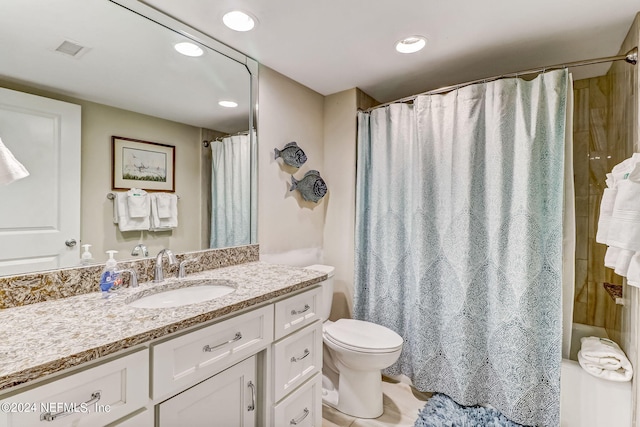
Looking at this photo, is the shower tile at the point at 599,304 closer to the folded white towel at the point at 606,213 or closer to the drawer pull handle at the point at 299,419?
the folded white towel at the point at 606,213

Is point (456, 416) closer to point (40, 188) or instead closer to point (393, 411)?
point (393, 411)

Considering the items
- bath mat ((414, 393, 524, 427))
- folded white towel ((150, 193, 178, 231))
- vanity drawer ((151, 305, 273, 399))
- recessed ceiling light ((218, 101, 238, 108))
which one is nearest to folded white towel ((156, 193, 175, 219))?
folded white towel ((150, 193, 178, 231))

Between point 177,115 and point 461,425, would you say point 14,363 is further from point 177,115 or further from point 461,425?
point 461,425

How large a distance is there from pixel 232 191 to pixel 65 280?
0.86m

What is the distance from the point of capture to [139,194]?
138cm

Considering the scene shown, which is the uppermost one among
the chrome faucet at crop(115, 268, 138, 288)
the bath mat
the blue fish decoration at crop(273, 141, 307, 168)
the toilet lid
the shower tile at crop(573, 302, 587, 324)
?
the blue fish decoration at crop(273, 141, 307, 168)

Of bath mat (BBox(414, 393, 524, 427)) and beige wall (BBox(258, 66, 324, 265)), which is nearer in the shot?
bath mat (BBox(414, 393, 524, 427))

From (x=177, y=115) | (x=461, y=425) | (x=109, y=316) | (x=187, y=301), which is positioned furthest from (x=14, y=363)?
(x=461, y=425)

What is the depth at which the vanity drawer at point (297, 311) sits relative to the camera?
4.09ft

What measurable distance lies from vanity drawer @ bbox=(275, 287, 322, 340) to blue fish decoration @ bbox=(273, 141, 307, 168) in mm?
951

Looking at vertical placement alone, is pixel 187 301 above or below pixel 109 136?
below

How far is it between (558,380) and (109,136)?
8.20 ft

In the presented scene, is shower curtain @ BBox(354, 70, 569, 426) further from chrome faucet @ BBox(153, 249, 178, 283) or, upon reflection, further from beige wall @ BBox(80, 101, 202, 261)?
chrome faucet @ BBox(153, 249, 178, 283)

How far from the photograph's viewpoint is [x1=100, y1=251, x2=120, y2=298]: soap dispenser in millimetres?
1159
